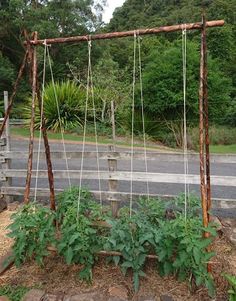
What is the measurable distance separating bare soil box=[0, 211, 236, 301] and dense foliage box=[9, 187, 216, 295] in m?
0.08

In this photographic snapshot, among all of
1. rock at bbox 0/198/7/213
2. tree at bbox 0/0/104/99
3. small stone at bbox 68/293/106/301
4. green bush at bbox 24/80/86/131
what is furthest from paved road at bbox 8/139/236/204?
tree at bbox 0/0/104/99

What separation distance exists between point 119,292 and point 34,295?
0.69 meters

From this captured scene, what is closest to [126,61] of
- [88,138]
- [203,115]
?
[88,138]

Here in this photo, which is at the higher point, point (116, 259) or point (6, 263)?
point (116, 259)

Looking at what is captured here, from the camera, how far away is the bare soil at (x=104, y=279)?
114 inches

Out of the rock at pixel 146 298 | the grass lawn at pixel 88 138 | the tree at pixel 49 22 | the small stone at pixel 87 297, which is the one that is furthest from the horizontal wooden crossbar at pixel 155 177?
the tree at pixel 49 22

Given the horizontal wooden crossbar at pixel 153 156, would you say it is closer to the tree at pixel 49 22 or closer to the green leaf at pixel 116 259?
the green leaf at pixel 116 259

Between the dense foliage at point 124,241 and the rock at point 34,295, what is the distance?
256mm

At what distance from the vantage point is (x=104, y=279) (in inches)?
121

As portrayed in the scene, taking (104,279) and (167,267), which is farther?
(104,279)

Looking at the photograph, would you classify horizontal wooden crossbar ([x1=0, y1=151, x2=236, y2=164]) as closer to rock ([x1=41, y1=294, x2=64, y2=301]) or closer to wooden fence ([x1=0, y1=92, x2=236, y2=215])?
wooden fence ([x1=0, y1=92, x2=236, y2=215])

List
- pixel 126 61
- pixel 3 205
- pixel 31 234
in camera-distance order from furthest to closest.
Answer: pixel 126 61 < pixel 3 205 < pixel 31 234

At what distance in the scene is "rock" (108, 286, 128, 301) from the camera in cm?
285

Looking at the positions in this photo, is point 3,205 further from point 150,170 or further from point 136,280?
point 150,170
